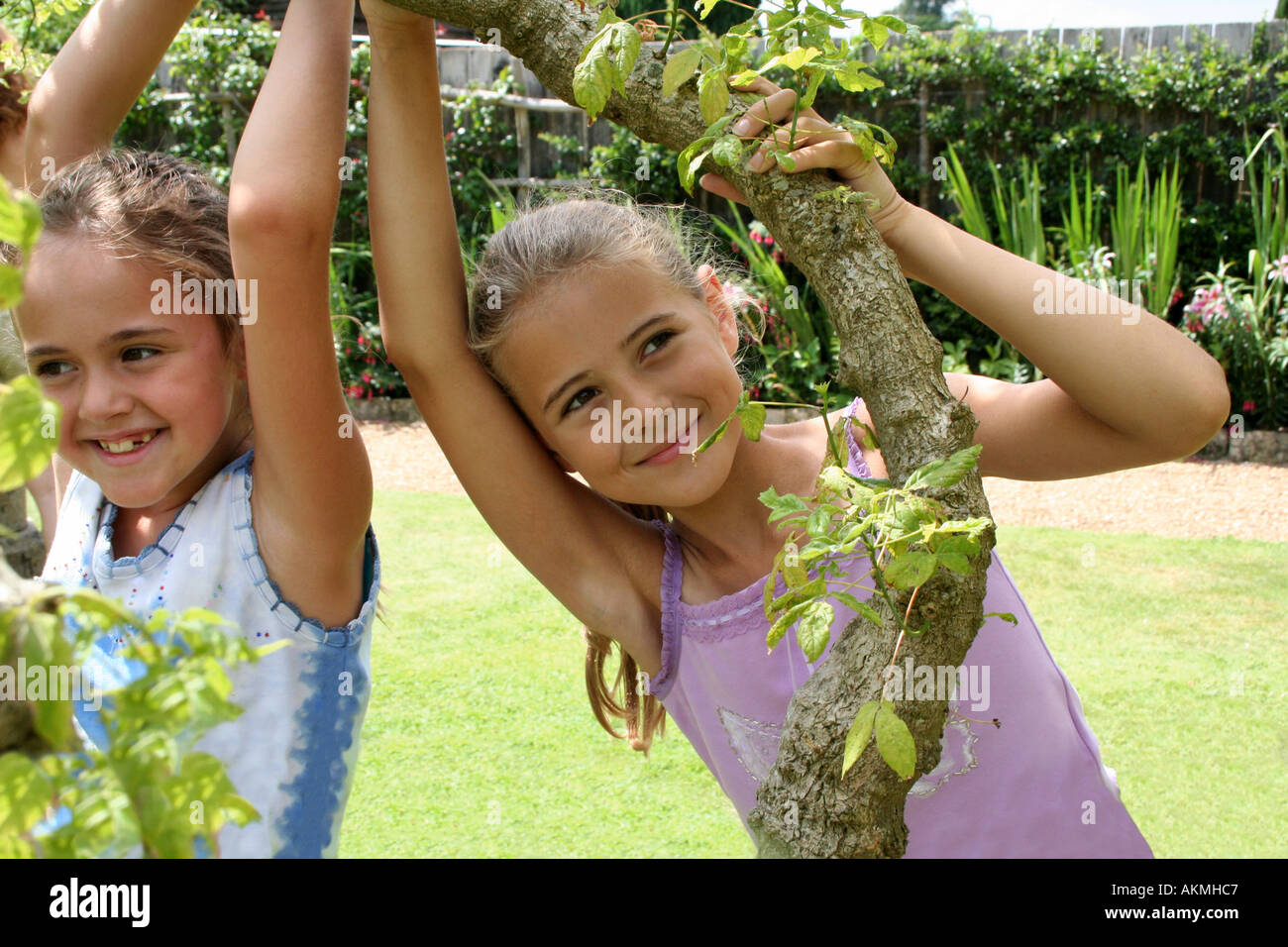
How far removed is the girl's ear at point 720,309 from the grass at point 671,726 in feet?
5.75

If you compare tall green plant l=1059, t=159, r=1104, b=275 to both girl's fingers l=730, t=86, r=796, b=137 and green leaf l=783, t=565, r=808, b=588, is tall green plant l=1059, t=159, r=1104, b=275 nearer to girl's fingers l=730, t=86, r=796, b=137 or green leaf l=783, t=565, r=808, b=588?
girl's fingers l=730, t=86, r=796, b=137

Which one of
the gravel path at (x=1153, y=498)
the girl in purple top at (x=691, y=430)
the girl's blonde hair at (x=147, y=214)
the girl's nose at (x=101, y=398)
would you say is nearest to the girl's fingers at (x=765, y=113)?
the girl in purple top at (x=691, y=430)

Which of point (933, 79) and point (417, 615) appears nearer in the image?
point (417, 615)

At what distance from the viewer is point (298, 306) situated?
5.16 ft

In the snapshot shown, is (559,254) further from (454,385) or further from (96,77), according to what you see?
(96,77)

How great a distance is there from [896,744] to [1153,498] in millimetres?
6737

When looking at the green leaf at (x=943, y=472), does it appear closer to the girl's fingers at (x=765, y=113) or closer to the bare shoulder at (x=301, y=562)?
the girl's fingers at (x=765, y=113)

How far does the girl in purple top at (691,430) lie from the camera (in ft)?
4.98

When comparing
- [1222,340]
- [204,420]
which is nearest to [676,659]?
[204,420]

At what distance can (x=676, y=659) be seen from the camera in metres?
1.95

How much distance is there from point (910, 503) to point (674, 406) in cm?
71

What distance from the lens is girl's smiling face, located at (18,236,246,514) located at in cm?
162
